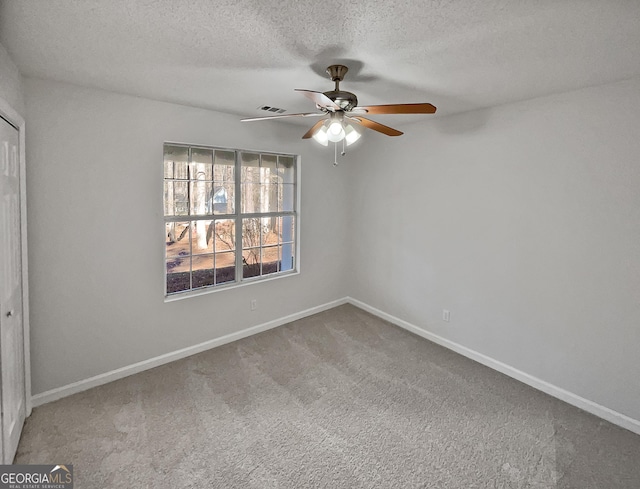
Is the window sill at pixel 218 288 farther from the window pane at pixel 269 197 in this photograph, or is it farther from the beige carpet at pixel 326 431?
the window pane at pixel 269 197

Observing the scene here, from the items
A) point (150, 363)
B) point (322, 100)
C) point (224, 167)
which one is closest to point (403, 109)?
point (322, 100)

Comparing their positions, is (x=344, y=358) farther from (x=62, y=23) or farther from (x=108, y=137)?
(x=62, y=23)

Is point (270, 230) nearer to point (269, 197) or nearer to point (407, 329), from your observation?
point (269, 197)

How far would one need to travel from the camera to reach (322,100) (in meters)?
1.98

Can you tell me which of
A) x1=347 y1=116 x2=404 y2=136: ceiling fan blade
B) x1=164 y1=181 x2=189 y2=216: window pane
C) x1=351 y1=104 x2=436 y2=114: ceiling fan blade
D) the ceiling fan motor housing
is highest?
the ceiling fan motor housing

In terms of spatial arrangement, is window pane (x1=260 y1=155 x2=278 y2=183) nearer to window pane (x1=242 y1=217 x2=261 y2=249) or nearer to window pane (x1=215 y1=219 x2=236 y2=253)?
window pane (x1=242 y1=217 x2=261 y2=249)

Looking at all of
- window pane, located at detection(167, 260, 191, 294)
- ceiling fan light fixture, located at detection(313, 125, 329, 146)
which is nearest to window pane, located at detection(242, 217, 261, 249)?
window pane, located at detection(167, 260, 191, 294)

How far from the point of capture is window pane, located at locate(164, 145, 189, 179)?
320 centimetres

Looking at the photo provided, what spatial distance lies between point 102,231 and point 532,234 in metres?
3.66

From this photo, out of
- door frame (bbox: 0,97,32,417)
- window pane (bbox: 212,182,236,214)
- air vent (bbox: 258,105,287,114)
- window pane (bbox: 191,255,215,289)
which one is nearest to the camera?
door frame (bbox: 0,97,32,417)

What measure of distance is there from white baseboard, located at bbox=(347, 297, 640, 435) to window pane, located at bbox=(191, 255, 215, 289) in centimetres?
232

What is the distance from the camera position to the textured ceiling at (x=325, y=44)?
58.9 inches

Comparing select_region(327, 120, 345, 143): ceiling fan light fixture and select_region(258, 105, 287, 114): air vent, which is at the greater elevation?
select_region(258, 105, 287, 114): air vent

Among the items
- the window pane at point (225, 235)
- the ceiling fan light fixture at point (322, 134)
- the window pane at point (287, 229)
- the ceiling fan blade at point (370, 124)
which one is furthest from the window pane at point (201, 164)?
the ceiling fan blade at point (370, 124)
